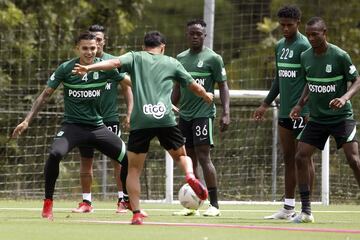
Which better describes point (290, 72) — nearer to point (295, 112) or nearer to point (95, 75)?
point (295, 112)

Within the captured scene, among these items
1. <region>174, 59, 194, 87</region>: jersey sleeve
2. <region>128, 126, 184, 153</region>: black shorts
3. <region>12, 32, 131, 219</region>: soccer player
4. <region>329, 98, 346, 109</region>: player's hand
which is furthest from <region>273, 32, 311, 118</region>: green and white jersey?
<region>128, 126, 184, 153</region>: black shorts

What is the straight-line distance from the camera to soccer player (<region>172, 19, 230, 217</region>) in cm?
1452

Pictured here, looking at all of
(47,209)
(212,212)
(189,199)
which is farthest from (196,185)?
(212,212)

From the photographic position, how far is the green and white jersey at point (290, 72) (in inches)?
550

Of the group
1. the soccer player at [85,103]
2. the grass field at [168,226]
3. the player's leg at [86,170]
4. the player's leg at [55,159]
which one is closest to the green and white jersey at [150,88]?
the grass field at [168,226]

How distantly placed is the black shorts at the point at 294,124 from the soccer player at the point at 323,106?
30.8 inches

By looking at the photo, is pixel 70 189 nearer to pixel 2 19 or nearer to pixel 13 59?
pixel 13 59

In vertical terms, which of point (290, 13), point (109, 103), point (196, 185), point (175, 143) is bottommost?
point (196, 185)

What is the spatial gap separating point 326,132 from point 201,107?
208cm

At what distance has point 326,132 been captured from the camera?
43.1 ft

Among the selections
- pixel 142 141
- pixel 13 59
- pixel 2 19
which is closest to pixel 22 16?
pixel 2 19

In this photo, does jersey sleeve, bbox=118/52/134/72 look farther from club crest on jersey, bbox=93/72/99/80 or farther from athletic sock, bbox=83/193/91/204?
athletic sock, bbox=83/193/91/204

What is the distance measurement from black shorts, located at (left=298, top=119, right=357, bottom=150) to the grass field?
91 centimetres

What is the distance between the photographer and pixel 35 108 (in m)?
13.5
